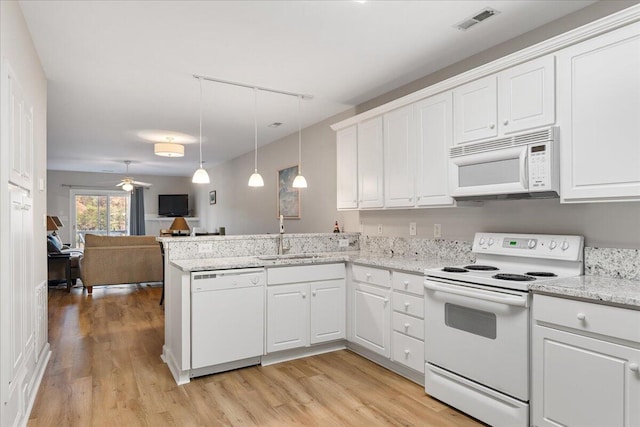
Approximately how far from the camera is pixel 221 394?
9.05ft

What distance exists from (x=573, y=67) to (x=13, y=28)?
3.14 m

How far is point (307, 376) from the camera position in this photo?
306 cm

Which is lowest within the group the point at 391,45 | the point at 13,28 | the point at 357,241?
the point at 357,241

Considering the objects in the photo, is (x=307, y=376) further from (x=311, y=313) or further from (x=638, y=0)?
(x=638, y=0)

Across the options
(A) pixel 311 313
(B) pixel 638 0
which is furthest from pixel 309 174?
(B) pixel 638 0

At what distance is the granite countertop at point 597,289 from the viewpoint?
1.72m

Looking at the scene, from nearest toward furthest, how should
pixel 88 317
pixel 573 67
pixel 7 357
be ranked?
pixel 7 357
pixel 573 67
pixel 88 317

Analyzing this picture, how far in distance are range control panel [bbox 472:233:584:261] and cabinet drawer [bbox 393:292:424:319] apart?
0.58m

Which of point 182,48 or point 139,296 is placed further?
point 139,296

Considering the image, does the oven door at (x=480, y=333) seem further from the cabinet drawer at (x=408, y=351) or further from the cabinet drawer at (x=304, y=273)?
the cabinet drawer at (x=304, y=273)

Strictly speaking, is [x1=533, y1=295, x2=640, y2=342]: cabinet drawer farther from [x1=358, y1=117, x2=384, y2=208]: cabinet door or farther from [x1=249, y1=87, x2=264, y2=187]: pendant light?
[x1=249, y1=87, x2=264, y2=187]: pendant light

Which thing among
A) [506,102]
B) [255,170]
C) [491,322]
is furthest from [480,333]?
[255,170]

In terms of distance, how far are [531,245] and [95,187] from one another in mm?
11016

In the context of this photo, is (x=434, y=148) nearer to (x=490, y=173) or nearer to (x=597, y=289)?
(x=490, y=173)
